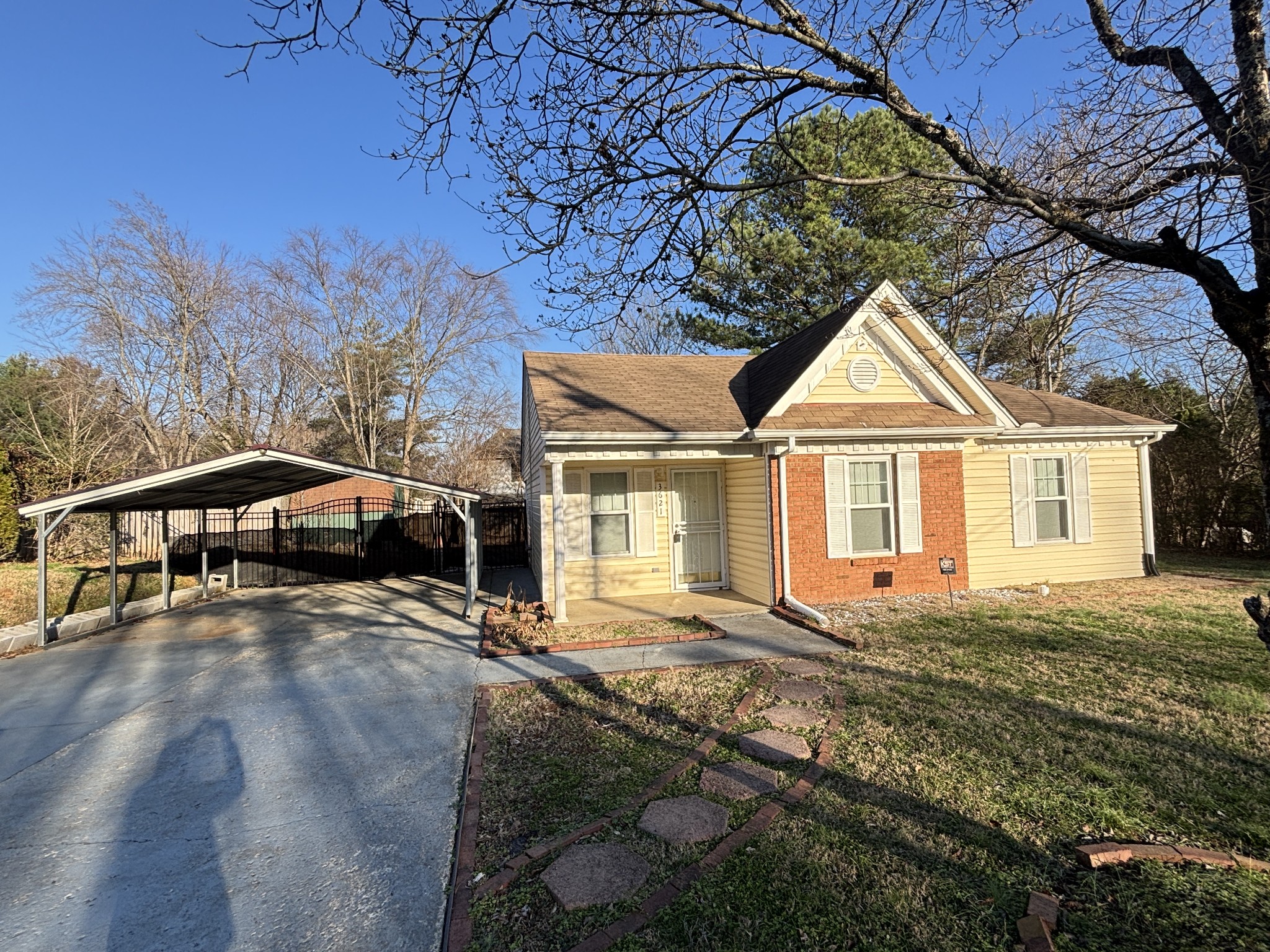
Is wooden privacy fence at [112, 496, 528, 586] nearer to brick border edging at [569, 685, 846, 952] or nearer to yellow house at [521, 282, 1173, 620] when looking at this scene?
yellow house at [521, 282, 1173, 620]

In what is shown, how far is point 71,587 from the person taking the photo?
10.9 meters

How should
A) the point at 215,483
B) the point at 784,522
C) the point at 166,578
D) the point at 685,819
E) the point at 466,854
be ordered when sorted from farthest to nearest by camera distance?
the point at 166,578
the point at 215,483
the point at 784,522
the point at 685,819
the point at 466,854

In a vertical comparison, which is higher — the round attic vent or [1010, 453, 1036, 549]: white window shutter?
the round attic vent

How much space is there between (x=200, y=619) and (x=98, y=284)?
49.1 feet

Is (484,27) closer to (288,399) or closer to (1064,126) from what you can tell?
(1064,126)

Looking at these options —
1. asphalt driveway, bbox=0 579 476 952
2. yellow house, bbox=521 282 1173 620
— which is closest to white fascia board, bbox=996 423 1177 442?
yellow house, bbox=521 282 1173 620

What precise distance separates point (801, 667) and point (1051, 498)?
7.69 metres

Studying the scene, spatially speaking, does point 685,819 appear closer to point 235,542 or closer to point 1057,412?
point 1057,412

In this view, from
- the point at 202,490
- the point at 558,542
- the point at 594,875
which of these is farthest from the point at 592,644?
the point at 202,490

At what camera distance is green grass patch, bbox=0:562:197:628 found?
965cm

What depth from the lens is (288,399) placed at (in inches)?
989

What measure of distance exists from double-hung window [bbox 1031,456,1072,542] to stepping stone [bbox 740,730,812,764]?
880 centimetres

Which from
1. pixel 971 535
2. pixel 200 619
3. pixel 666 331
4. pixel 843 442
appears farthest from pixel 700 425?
pixel 666 331

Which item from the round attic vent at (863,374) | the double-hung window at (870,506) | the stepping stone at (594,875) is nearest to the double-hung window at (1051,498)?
the double-hung window at (870,506)
